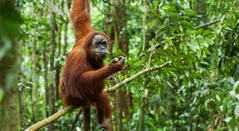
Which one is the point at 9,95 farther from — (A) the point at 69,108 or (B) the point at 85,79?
(B) the point at 85,79

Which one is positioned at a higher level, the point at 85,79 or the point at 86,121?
the point at 85,79

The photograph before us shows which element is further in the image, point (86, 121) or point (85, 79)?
point (86, 121)

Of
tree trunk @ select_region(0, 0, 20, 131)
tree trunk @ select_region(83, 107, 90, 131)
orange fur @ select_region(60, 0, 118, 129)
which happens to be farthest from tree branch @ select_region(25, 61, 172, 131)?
tree trunk @ select_region(0, 0, 20, 131)

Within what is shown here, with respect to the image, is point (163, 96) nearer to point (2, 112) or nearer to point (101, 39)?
point (101, 39)

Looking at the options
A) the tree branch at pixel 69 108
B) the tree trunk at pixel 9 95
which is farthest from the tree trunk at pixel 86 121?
the tree trunk at pixel 9 95

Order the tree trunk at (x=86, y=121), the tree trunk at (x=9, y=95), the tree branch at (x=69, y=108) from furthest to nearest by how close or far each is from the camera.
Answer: the tree trunk at (x=86, y=121) → the tree branch at (x=69, y=108) → the tree trunk at (x=9, y=95)

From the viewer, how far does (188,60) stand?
370 cm

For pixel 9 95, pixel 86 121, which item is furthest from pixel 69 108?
pixel 9 95

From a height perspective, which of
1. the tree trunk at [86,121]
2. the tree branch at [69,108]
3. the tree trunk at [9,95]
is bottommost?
the tree trunk at [86,121]

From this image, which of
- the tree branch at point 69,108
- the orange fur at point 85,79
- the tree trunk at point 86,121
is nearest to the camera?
the tree branch at point 69,108

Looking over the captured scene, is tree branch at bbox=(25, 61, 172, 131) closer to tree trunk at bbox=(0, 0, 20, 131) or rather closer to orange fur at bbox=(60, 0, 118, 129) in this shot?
orange fur at bbox=(60, 0, 118, 129)

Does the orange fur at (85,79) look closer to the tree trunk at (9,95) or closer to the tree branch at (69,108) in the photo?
the tree branch at (69,108)

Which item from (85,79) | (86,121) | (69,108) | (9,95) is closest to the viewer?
(9,95)

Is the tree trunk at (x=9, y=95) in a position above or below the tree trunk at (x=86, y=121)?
above
